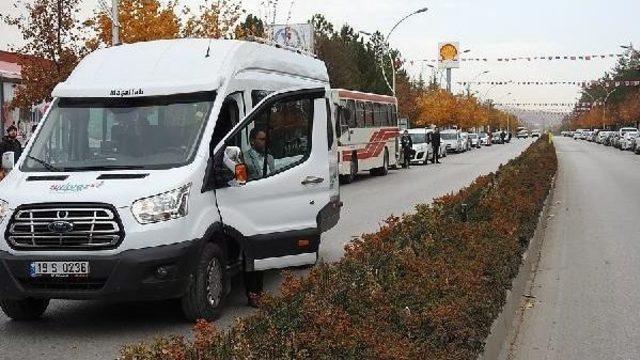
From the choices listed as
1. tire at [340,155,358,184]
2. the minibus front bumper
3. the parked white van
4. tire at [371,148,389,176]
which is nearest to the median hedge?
the minibus front bumper

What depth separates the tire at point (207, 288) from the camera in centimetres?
700

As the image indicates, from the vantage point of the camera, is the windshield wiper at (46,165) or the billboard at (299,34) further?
the billboard at (299,34)

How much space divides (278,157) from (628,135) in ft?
207

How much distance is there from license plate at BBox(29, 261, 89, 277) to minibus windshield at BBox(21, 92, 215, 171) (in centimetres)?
93

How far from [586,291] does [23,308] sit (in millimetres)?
5314

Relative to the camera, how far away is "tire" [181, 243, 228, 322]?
700 cm

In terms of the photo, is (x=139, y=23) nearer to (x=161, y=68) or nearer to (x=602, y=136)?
(x=161, y=68)

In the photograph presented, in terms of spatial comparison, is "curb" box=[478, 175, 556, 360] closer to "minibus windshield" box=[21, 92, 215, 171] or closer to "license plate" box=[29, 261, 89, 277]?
"minibus windshield" box=[21, 92, 215, 171]

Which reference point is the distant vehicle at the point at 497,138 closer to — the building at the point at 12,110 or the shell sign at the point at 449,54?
the shell sign at the point at 449,54

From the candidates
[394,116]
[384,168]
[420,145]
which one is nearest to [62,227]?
[384,168]

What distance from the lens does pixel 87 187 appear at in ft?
22.0

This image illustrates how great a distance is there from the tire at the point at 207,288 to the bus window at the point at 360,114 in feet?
65.8

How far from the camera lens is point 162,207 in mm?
6730

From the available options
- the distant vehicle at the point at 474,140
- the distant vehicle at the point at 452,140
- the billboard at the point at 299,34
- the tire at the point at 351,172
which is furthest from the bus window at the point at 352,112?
the distant vehicle at the point at 474,140
